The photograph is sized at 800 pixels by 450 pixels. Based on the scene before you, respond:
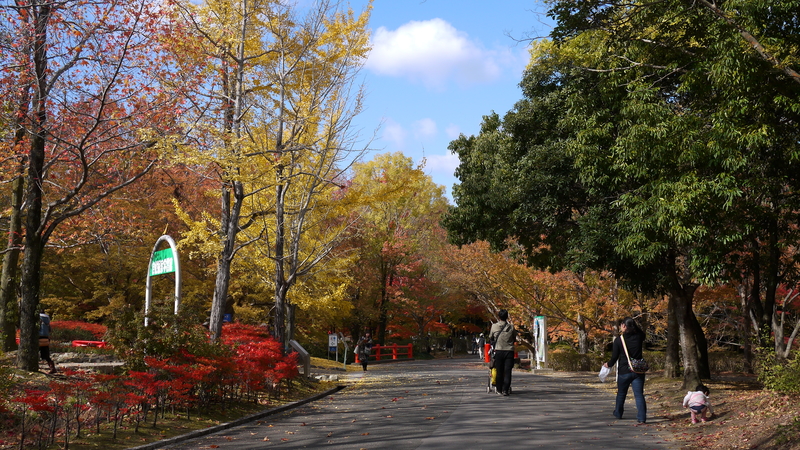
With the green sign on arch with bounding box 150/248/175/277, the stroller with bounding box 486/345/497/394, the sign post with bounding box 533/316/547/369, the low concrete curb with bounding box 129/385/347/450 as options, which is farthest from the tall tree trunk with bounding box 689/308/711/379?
the green sign on arch with bounding box 150/248/175/277

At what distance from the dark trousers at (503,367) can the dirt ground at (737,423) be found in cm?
300

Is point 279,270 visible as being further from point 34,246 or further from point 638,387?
point 638,387

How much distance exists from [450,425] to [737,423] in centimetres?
418

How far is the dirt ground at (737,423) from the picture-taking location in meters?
8.07

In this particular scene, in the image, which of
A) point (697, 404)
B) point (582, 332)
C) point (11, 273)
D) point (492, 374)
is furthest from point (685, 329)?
point (11, 273)

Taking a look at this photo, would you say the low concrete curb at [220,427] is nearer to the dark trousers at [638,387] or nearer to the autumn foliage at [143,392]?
the autumn foliage at [143,392]

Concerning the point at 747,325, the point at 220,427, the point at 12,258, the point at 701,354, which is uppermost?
the point at 12,258

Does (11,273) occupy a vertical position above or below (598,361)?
above

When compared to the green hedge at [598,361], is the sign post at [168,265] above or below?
above

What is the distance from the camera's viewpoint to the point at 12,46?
12.8 meters

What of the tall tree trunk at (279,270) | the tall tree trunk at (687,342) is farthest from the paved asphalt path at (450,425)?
the tall tree trunk at (279,270)

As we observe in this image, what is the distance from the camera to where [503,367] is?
15297mm

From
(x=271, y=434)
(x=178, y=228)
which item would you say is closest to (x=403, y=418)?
(x=271, y=434)

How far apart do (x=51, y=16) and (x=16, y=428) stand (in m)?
7.48
